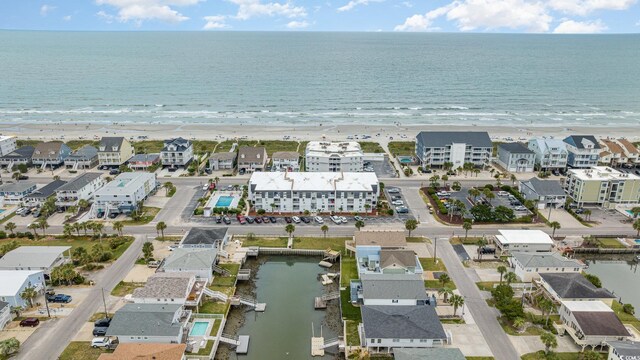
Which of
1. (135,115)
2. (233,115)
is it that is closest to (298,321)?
(233,115)

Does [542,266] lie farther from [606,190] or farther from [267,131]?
[267,131]

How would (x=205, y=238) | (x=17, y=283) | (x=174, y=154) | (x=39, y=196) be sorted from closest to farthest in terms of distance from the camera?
(x=17, y=283), (x=205, y=238), (x=39, y=196), (x=174, y=154)

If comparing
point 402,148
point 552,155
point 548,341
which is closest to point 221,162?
point 402,148

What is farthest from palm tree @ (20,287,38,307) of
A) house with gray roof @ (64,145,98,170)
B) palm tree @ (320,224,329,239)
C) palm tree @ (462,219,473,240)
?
palm tree @ (462,219,473,240)

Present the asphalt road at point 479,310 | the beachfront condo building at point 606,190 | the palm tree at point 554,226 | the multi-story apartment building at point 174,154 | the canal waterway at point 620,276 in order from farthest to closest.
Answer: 1. the multi-story apartment building at point 174,154
2. the beachfront condo building at point 606,190
3. the palm tree at point 554,226
4. the canal waterway at point 620,276
5. the asphalt road at point 479,310

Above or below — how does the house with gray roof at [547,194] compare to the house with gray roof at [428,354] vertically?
above

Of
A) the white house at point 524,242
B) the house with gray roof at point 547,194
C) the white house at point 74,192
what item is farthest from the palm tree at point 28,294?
the house with gray roof at point 547,194

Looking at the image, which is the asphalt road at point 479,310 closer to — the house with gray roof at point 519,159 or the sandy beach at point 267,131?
the house with gray roof at point 519,159
